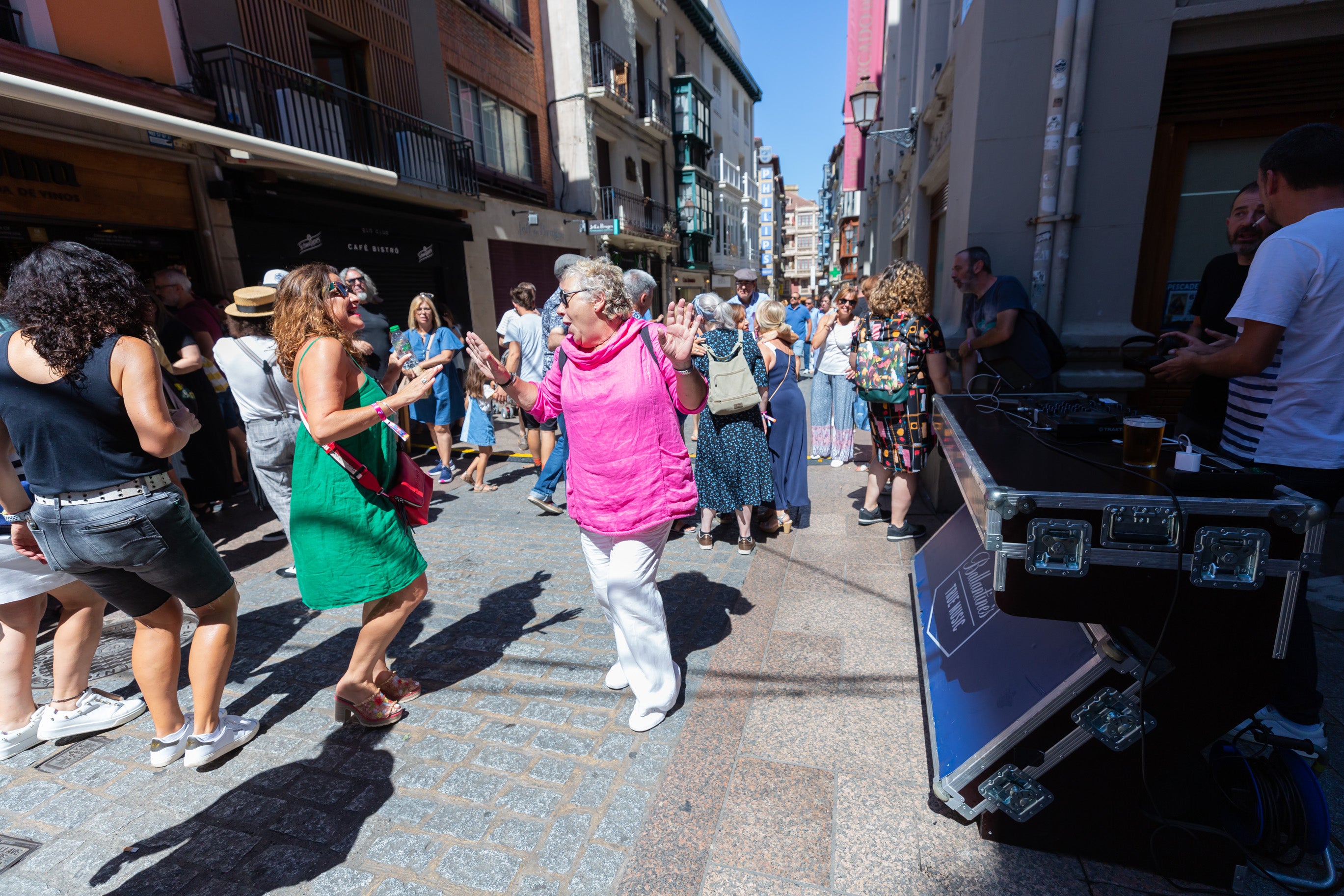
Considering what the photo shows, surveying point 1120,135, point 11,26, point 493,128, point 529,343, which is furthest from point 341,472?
point 493,128

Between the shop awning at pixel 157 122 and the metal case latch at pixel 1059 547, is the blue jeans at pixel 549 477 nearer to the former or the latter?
the shop awning at pixel 157 122

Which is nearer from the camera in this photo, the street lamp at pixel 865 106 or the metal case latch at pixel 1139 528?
the metal case latch at pixel 1139 528

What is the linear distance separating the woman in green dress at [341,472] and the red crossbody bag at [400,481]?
0.03m

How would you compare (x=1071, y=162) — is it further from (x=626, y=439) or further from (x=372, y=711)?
(x=372, y=711)

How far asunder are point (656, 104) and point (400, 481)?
74.5ft

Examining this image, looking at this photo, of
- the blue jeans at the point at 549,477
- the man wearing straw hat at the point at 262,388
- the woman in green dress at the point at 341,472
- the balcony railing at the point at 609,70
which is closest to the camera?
the woman in green dress at the point at 341,472

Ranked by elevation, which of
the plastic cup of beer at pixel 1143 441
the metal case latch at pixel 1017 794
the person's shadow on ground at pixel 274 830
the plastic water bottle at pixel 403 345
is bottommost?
the person's shadow on ground at pixel 274 830

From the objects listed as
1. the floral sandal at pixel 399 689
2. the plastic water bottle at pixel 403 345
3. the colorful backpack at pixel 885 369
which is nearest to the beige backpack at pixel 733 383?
the colorful backpack at pixel 885 369

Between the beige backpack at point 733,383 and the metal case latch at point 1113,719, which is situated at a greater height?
the beige backpack at point 733,383

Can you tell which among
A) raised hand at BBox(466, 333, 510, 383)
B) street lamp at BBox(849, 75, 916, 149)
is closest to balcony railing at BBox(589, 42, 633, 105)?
street lamp at BBox(849, 75, 916, 149)

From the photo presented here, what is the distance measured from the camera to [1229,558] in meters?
1.54

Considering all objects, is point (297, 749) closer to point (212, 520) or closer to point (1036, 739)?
point (1036, 739)

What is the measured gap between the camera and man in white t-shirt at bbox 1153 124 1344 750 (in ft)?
6.41

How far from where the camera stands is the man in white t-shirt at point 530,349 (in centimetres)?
595
